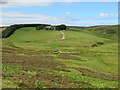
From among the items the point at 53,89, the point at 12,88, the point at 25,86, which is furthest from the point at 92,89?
the point at 12,88

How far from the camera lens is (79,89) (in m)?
22.6

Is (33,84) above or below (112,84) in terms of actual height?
above

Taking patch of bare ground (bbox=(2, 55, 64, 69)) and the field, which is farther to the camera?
patch of bare ground (bbox=(2, 55, 64, 69))

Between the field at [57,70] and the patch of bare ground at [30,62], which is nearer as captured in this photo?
the field at [57,70]

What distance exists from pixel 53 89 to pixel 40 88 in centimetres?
153

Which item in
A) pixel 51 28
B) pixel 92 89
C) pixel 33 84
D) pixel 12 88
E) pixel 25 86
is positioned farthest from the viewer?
pixel 51 28

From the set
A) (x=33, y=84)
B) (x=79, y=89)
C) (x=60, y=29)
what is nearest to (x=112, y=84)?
(x=79, y=89)

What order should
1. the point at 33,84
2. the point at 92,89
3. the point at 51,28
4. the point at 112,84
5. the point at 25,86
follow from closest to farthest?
the point at 25,86
the point at 33,84
the point at 92,89
the point at 112,84
the point at 51,28

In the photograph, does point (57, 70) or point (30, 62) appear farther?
point (30, 62)

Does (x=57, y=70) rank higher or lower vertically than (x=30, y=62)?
lower

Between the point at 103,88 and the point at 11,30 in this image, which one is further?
the point at 11,30

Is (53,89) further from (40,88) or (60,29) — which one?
(60,29)

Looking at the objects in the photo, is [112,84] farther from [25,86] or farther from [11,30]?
[11,30]

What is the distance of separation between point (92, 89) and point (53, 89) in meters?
5.66
